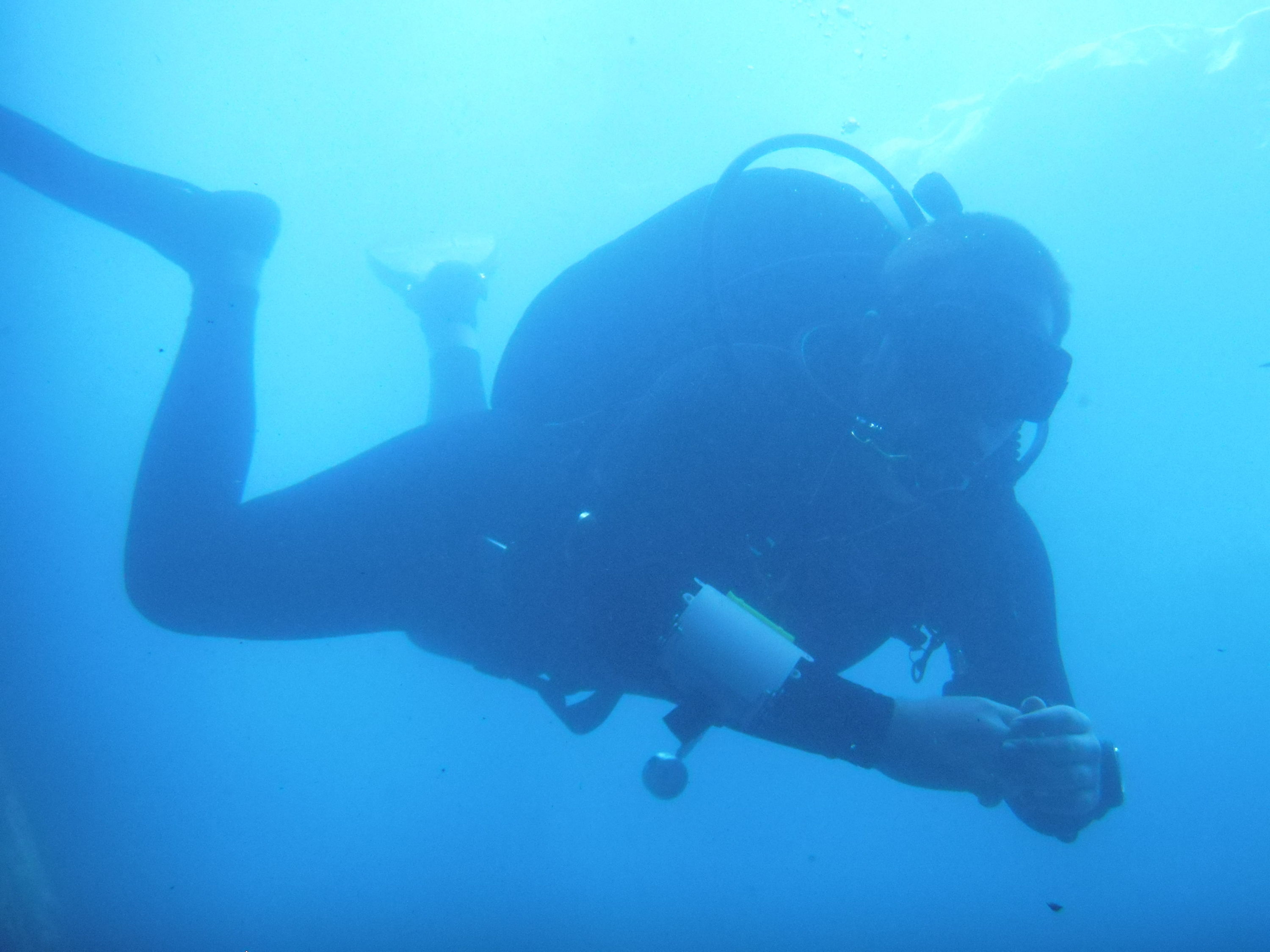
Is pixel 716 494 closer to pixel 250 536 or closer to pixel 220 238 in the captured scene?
pixel 250 536

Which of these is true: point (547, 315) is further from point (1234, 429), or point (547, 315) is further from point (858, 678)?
point (1234, 429)

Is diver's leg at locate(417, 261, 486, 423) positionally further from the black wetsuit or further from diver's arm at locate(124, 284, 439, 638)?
diver's arm at locate(124, 284, 439, 638)

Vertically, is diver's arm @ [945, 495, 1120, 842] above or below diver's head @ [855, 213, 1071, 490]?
below

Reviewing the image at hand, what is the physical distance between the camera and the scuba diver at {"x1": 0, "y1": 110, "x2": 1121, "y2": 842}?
1767 millimetres

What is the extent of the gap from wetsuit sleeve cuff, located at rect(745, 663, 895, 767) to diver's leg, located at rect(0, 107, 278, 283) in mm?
3060

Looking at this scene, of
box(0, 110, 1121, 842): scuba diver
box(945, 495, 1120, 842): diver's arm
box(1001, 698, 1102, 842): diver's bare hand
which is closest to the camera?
box(1001, 698, 1102, 842): diver's bare hand

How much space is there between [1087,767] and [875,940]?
28911 mm

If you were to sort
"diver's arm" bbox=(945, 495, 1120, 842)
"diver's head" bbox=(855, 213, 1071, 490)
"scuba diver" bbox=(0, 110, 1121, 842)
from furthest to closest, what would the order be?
"diver's arm" bbox=(945, 495, 1120, 842), "diver's head" bbox=(855, 213, 1071, 490), "scuba diver" bbox=(0, 110, 1121, 842)

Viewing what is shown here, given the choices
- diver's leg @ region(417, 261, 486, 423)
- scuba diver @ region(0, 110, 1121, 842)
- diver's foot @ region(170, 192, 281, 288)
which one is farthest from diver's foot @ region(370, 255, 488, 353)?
scuba diver @ region(0, 110, 1121, 842)

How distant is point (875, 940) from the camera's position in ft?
80.2

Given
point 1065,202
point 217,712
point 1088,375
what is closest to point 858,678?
point 1088,375

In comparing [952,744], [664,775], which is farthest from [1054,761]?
[664,775]

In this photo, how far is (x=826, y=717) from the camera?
5.64ft

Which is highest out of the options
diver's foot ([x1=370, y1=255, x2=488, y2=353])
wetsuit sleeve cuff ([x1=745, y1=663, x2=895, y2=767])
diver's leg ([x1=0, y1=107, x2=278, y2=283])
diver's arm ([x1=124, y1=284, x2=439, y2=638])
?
diver's foot ([x1=370, y1=255, x2=488, y2=353])
